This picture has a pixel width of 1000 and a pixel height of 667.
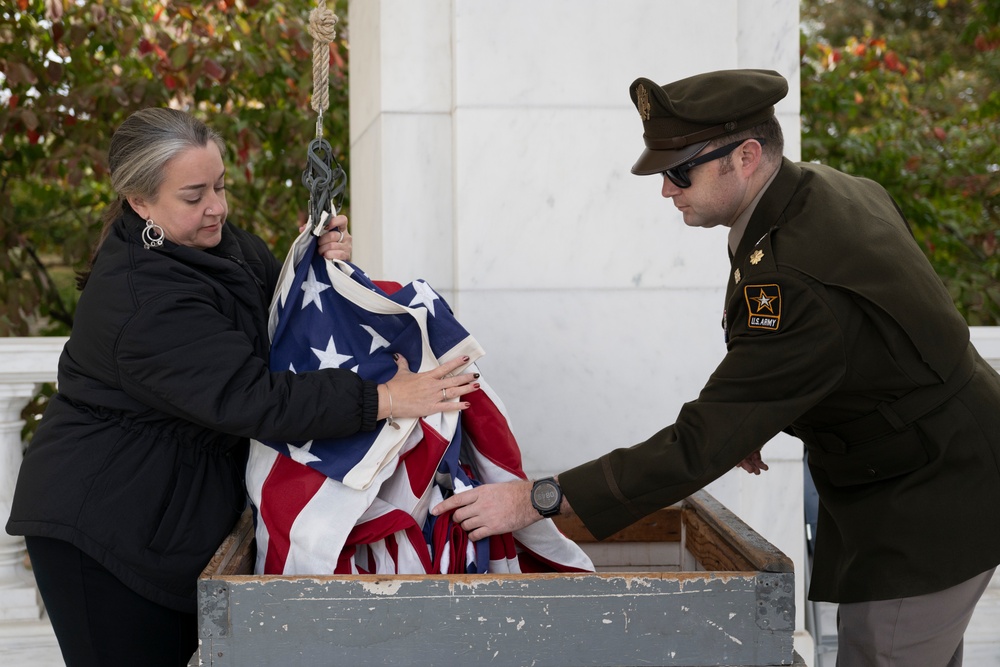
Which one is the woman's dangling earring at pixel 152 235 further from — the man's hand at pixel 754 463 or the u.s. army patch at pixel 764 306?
the man's hand at pixel 754 463

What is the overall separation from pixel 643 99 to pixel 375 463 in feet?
2.65

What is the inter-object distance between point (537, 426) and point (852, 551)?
1.01 m

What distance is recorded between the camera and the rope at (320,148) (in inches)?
77.5

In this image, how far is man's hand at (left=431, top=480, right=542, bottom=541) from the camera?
1.79 meters

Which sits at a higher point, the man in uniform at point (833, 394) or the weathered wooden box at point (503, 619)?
the man in uniform at point (833, 394)

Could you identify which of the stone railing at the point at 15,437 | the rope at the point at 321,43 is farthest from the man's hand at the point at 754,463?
the stone railing at the point at 15,437

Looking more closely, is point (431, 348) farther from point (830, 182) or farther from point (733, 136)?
point (830, 182)

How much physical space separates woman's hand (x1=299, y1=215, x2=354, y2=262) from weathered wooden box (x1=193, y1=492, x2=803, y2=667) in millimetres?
686

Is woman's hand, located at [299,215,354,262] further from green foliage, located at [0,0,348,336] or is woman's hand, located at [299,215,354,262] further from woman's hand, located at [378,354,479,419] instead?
green foliage, located at [0,0,348,336]

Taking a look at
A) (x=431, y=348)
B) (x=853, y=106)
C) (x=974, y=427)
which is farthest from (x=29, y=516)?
(x=853, y=106)

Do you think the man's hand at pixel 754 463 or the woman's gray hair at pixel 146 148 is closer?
the woman's gray hair at pixel 146 148

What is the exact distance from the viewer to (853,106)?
4.97m

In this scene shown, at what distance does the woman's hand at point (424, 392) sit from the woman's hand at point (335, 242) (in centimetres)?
29

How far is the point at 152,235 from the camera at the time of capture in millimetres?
1854
